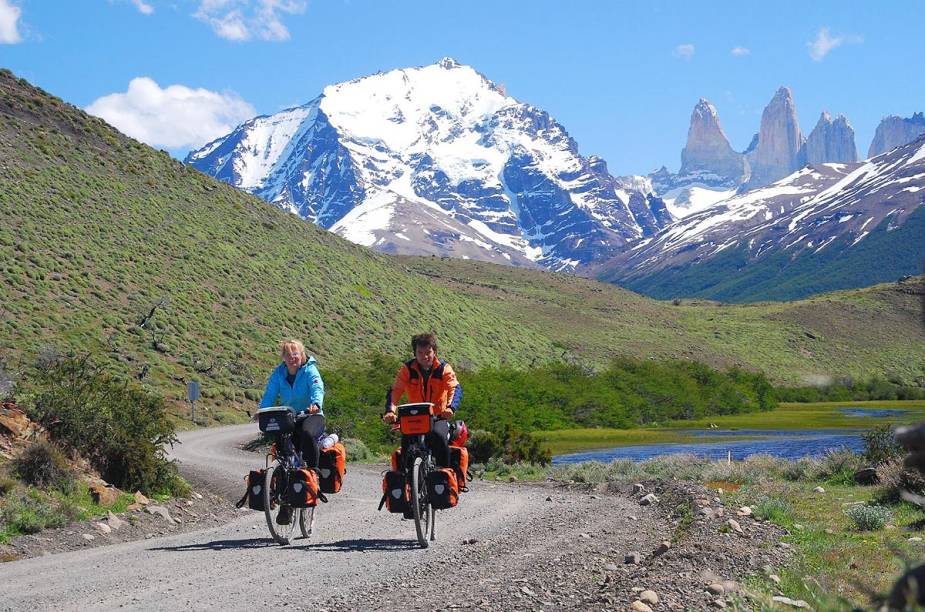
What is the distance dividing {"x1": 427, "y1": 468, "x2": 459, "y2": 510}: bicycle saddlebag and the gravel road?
19.4 inches

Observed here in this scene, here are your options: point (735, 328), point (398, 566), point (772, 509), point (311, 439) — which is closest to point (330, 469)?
point (311, 439)

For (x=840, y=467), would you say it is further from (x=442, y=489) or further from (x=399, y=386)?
(x=399, y=386)

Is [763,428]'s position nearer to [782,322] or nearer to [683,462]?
[683,462]

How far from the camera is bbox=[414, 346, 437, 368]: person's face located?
Answer: 36.3 ft

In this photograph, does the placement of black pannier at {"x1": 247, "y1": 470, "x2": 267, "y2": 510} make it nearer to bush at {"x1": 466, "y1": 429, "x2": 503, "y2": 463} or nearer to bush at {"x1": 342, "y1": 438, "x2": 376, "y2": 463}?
bush at {"x1": 466, "y1": 429, "x2": 503, "y2": 463}

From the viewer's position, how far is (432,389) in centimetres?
1113

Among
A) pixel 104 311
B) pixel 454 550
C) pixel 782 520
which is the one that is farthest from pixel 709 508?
pixel 104 311

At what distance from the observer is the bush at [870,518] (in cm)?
1184

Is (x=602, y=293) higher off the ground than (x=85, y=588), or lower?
higher

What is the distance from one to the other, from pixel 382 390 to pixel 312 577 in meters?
35.5

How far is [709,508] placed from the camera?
44.9 feet

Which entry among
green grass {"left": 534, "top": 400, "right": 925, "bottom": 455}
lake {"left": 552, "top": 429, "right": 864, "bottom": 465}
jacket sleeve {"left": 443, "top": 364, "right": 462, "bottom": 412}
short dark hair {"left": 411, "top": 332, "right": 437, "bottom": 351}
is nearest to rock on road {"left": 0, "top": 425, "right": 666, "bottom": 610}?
jacket sleeve {"left": 443, "top": 364, "right": 462, "bottom": 412}

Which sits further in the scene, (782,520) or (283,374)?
(782,520)

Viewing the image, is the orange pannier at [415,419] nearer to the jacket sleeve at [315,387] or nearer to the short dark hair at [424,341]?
the short dark hair at [424,341]
